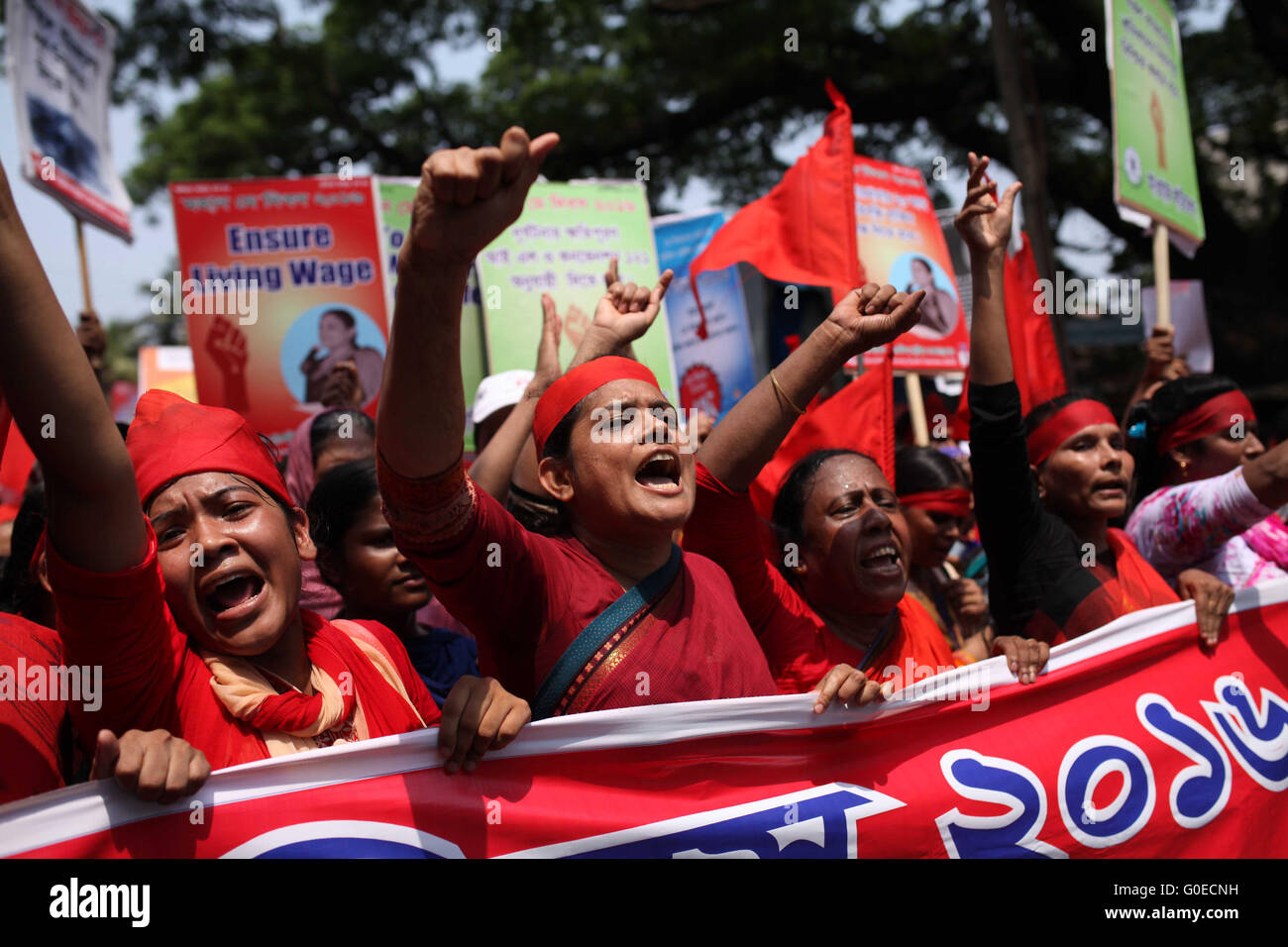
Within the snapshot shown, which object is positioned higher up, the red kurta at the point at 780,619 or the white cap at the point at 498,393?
the white cap at the point at 498,393

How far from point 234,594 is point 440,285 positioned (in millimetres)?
844

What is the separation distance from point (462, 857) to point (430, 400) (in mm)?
810

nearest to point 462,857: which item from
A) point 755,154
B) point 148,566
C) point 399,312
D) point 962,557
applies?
point 148,566

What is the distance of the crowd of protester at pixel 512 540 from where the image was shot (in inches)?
62.0

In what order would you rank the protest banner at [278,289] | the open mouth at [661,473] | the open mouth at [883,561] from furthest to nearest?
the protest banner at [278,289], the open mouth at [883,561], the open mouth at [661,473]

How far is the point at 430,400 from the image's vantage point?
5.32ft

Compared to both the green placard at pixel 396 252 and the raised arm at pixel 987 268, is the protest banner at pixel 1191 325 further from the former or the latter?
the raised arm at pixel 987 268

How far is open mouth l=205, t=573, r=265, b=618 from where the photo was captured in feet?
6.55

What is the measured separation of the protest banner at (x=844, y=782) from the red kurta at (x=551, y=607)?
0.22 feet

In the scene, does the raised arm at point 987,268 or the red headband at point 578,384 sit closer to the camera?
the red headband at point 578,384

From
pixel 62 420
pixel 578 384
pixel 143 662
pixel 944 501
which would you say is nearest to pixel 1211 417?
pixel 944 501

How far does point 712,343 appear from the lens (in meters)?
5.78

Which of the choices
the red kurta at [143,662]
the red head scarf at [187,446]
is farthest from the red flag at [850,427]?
the red kurta at [143,662]

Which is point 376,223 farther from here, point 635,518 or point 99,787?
point 99,787
